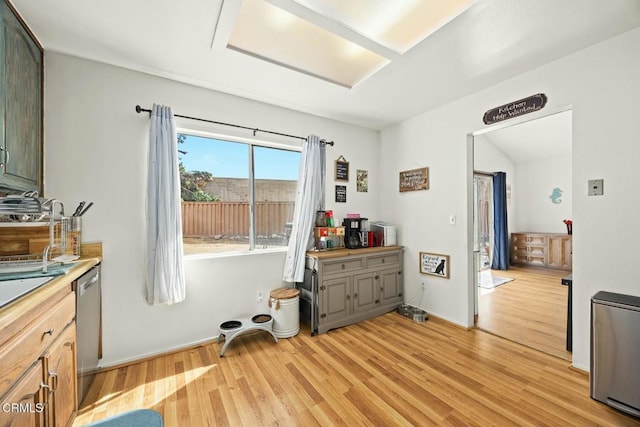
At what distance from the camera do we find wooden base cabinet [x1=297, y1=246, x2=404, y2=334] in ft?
9.00

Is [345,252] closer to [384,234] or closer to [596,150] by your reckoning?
[384,234]

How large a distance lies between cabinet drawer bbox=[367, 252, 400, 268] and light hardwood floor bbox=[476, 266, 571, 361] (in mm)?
1148

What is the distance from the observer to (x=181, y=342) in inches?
95.4

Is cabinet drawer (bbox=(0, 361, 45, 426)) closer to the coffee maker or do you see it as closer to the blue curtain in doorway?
the coffee maker

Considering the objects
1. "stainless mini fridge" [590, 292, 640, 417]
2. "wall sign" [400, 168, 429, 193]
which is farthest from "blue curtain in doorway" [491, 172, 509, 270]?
"stainless mini fridge" [590, 292, 640, 417]

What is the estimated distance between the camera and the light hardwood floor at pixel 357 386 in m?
1.61

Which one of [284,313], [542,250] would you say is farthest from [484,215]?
[284,313]

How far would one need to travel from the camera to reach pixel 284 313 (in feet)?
8.64

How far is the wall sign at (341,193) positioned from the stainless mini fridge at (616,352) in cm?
247

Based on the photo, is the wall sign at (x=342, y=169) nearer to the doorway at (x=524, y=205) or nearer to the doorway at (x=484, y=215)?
the doorway at (x=524, y=205)

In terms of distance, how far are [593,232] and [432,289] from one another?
5.26ft

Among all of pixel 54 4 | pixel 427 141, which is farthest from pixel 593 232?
pixel 54 4

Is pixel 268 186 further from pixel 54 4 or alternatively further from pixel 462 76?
pixel 462 76

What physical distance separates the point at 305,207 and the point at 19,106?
89.9 inches
